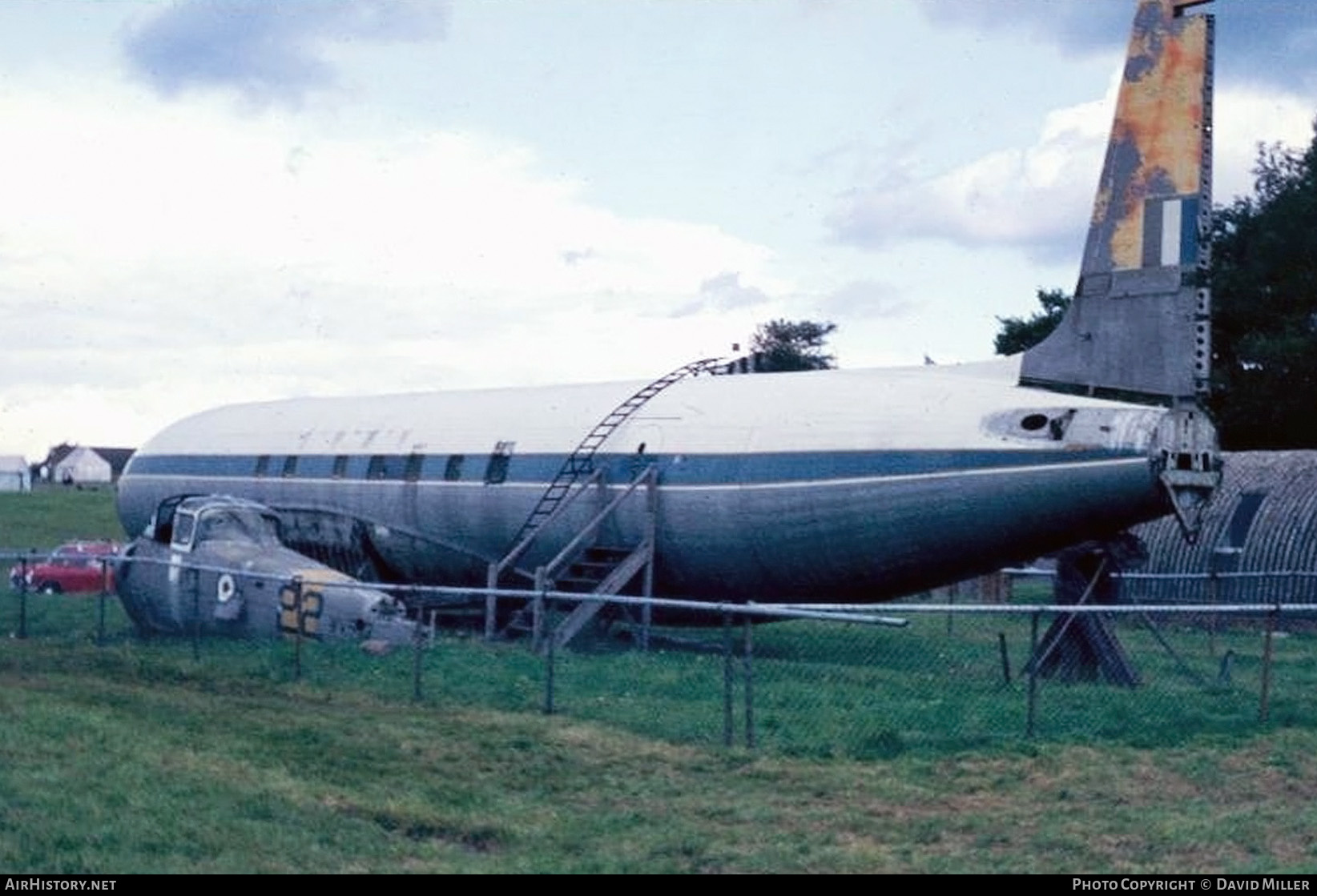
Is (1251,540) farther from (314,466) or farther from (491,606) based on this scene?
(314,466)

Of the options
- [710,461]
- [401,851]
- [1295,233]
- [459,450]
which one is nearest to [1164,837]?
[401,851]

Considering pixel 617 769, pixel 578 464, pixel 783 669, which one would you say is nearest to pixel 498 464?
pixel 578 464

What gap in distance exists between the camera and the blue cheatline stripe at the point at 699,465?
1919 cm

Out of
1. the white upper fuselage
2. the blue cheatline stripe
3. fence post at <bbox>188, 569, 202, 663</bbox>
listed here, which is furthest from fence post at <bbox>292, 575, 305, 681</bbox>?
the blue cheatline stripe

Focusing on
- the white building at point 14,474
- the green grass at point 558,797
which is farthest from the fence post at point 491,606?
the white building at point 14,474

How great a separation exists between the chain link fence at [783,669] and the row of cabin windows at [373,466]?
2171mm

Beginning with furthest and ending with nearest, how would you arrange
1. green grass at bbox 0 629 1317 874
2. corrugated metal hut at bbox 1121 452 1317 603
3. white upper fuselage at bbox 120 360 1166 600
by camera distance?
corrugated metal hut at bbox 1121 452 1317 603 < white upper fuselage at bbox 120 360 1166 600 < green grass at bbox 0 629 1317 874

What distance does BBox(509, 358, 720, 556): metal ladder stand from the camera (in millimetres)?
24328

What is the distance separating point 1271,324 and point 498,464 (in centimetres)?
3501

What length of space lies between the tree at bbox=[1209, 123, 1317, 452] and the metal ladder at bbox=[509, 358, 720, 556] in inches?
1241

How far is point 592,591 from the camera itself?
75.6 feet

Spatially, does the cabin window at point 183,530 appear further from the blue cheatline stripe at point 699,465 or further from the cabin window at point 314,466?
the cabin window at point 314,466

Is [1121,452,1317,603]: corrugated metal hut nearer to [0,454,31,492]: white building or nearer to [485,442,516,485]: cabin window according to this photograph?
[485,442,516,485]: cabin window

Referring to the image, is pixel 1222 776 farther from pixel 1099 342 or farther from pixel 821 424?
pixel 821 424
